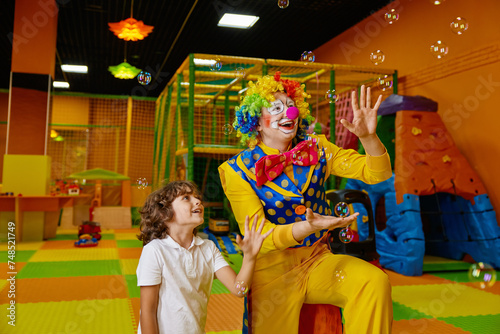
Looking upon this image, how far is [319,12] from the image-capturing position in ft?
21.9

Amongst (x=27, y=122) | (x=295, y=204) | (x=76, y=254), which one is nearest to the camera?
(x=295, y=204)

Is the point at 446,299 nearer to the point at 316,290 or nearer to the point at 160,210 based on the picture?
the point at 316,290

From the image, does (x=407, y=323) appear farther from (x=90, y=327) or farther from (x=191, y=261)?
(x=90, y=327)

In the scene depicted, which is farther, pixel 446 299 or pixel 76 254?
pixel 76 254

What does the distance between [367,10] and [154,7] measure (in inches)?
127

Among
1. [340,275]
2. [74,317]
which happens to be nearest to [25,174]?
[74,317]

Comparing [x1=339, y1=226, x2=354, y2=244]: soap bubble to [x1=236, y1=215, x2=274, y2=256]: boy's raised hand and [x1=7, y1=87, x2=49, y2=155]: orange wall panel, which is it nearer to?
[x1=236, y1=215, x2=274, y2=256]: boy's raised hand

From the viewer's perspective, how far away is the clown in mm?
1527

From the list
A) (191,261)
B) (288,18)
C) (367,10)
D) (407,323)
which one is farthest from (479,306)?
(288,18)

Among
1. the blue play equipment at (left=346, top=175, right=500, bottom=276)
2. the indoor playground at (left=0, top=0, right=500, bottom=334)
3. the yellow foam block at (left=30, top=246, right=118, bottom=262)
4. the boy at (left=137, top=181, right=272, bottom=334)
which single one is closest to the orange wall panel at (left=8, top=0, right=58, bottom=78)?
the indoor playground at (left=0, top=0, right=500, bottom=334)

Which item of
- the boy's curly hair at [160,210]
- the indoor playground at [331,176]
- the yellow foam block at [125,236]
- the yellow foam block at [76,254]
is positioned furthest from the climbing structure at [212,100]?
the boy's curly hair at [160,210]

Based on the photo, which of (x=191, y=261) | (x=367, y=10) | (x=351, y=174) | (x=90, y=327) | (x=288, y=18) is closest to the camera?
(x=191, y=261)

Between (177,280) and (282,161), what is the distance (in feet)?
2.09

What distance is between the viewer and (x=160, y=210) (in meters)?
1.69
